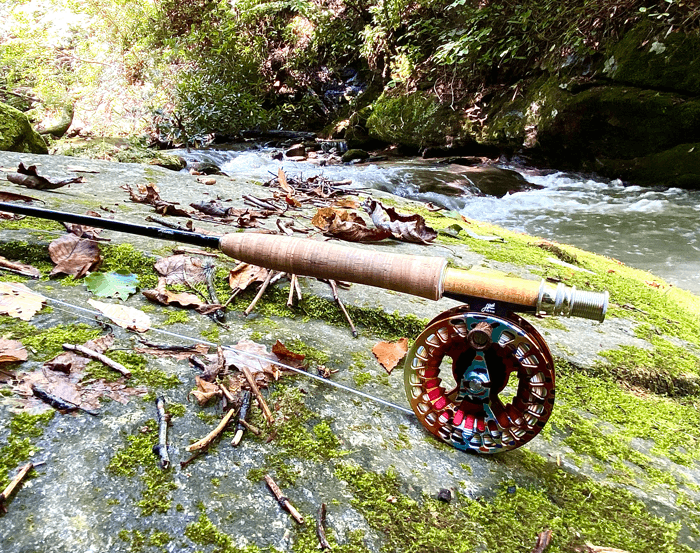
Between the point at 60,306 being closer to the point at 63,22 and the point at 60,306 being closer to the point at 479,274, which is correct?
the point at 479,274

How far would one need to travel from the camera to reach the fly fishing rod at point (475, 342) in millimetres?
1273

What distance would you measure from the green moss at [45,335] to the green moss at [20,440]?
0.79ft

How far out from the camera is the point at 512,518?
1163mm

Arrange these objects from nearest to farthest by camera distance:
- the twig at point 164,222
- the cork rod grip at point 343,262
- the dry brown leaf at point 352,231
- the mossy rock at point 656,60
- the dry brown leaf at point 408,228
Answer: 1. the cork rod grip at point 343,262
2. the twig at point 164,222
3. the dry brown leaf at point 352,231
4. the dry brown leaf at point 408,228
5. the mossy rock at point 656,60

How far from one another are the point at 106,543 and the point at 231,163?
1146 centimetres

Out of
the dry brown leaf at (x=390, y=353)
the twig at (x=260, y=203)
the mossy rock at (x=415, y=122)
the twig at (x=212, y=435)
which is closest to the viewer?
the twig at (x=212, y=435)

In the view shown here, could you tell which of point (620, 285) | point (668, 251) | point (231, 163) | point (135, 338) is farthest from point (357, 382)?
point (231, 163)

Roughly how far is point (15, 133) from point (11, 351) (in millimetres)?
5794

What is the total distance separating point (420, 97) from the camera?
12.4m

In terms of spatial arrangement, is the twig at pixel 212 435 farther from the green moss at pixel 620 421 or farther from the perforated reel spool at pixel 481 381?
the green moss at pixel 620 421

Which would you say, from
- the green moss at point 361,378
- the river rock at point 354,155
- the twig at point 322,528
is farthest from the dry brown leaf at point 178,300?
the river rock at point 354,155

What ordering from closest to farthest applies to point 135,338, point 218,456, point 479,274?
1. point 218,456
2. point 479,274
3. point 135,338

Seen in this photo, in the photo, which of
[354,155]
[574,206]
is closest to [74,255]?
[574,206]

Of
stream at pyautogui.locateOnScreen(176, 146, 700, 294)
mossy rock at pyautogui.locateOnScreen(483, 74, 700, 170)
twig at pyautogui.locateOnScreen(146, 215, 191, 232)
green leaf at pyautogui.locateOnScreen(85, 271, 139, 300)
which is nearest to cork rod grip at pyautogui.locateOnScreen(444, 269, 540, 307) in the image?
green leaf at pyautogui.locateOnScreen(85, 271, 139, 300)
